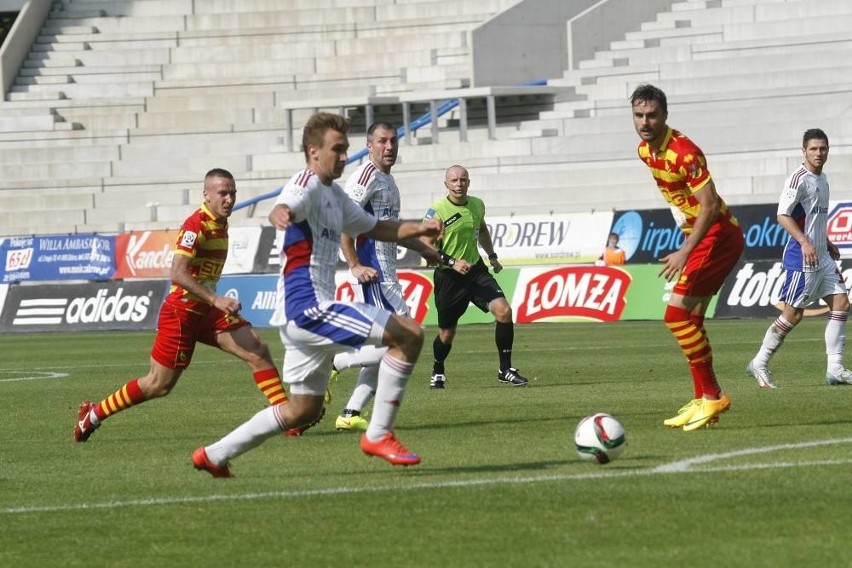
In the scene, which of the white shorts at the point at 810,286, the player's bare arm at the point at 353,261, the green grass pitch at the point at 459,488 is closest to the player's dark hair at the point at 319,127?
the green grass pitch at the point at 459,488

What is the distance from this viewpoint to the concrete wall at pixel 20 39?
149 feet

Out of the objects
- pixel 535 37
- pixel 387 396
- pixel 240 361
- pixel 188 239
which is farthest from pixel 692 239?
pixel 535 37

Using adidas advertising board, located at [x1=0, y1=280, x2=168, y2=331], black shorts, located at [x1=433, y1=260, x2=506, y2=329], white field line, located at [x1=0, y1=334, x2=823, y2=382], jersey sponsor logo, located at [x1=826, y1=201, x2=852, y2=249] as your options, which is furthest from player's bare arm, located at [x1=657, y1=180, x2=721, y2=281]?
adidas advertising board, located at [x1=0, y1=280, x2=168, y2=331]

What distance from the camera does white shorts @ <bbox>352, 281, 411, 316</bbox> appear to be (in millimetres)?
12617

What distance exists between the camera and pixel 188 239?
39.0 feet

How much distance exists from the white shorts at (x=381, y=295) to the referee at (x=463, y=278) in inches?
147

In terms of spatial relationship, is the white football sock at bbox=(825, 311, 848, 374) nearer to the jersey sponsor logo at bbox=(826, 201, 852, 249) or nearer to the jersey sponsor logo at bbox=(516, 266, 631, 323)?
the jersey sponsor logo at bbox=(516, 266, 631, 323)

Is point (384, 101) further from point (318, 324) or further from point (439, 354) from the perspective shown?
point (318, 324)

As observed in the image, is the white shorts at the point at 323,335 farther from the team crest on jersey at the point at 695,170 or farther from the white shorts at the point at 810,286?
the white shorts at the point at 810,286

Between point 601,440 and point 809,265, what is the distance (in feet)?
20.5

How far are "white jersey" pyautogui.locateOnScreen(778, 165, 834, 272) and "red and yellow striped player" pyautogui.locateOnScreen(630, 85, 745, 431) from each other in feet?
9.95

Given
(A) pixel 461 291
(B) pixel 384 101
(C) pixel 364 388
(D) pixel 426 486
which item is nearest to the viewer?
(D) pixel 426 486

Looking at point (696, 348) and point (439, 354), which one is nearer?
point (696, 348)

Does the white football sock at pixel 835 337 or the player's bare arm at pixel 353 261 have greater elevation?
the player's bare arm at pixel 353 261
